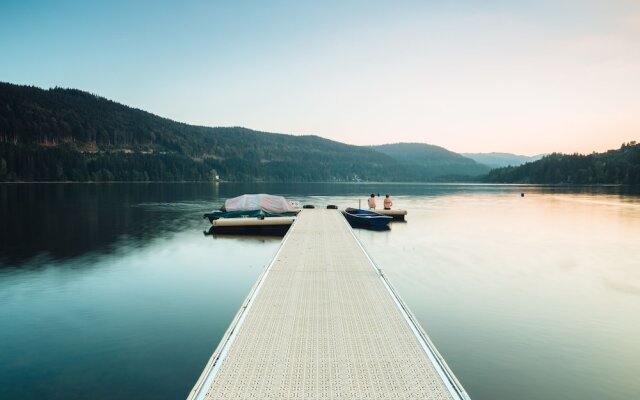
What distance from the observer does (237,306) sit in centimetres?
1645

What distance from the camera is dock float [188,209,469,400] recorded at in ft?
24.8

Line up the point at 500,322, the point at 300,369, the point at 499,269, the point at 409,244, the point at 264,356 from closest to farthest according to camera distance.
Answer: the point at 300,369
the point at 264,356
the point at 500,322
the point at 499,269
the point at 409,244

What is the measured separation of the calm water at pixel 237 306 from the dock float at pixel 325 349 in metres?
1.83

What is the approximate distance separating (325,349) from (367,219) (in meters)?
31.7

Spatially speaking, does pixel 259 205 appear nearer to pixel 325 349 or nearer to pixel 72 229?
pixel 72 229

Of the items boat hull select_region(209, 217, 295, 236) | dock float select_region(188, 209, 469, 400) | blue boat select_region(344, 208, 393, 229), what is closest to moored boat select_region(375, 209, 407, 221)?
blue boat select_region(344, 208, 393, 229)

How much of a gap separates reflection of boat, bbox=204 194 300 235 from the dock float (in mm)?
21795

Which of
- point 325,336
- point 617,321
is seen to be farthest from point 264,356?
point 617,321

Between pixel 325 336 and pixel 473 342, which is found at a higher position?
pixel 325 336

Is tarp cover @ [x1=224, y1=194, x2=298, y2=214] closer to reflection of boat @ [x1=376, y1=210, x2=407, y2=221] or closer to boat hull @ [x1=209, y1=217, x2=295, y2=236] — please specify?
boat hull @ [x1=209, y1=217, x2=295, y2=236]

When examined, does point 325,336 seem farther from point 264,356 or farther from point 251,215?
point 251,215

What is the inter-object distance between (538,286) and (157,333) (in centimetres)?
1708

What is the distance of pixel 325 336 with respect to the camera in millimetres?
10008

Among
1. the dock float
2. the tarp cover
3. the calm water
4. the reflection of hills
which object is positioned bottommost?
the calm water
